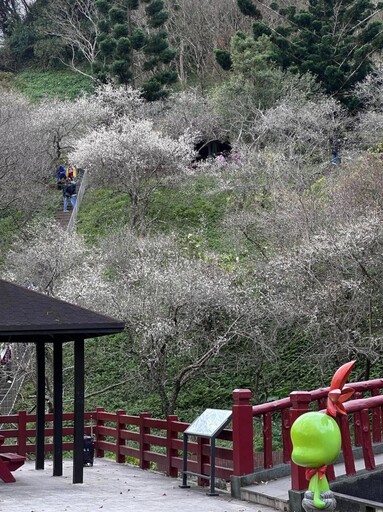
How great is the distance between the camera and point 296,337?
27141 mm

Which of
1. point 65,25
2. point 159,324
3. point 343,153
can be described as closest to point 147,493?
point 159,324

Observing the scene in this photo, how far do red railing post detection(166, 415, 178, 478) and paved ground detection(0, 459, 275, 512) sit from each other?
184 mm

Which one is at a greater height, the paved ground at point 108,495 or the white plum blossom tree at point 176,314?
the white plum blossom tree at point 176,314

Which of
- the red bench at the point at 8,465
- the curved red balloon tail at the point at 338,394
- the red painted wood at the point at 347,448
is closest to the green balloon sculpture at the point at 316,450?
the curved red balloon tail at the point at 338,394

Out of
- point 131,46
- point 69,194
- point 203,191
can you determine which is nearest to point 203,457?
point 203,191

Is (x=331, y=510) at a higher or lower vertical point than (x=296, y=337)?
lower

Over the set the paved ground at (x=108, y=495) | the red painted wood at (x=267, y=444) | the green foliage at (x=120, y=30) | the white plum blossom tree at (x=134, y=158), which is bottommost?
the paved ground at (x=108, y=495)

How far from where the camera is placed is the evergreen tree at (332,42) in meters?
44.7

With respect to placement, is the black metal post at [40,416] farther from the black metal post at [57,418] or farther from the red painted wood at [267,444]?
the red painted wood at [267,444]

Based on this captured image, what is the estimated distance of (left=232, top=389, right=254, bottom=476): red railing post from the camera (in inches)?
500

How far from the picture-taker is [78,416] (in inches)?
572

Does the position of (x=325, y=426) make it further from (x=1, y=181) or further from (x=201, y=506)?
(x=1, y=181)

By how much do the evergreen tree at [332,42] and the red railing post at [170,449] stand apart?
3237 cm

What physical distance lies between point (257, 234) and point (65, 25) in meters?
37.2
